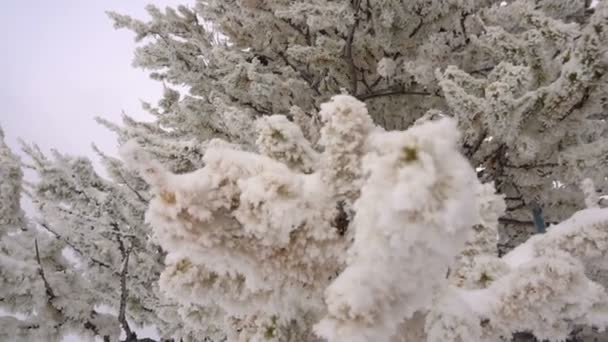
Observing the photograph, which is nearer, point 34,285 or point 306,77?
point 34,285

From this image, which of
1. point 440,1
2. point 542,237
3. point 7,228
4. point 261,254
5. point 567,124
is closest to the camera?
point 261,254

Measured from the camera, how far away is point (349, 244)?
1.20m

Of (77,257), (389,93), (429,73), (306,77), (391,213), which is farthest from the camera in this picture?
(306,77)

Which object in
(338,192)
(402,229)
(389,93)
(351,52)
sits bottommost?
(402,229)

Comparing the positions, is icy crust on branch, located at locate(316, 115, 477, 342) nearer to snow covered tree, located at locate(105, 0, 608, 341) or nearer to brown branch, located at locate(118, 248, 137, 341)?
snow covered tree, located at locate(105, 0, 608, 341)

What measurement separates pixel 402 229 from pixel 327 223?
0.36 metres

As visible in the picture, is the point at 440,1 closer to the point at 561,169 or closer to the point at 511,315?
the point at 561,169

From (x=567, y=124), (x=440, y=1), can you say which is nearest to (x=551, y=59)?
(x=567, y=124)

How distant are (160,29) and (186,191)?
4.45m

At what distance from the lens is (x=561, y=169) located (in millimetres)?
3320

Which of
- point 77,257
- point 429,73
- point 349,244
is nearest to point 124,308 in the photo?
point 77,257

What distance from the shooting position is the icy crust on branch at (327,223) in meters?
0.81

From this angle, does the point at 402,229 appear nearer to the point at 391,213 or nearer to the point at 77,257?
the point at 391,213

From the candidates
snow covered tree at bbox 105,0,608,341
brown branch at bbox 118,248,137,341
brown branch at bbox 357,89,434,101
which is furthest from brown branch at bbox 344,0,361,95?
brown branch at bbox 118,248,137,341
